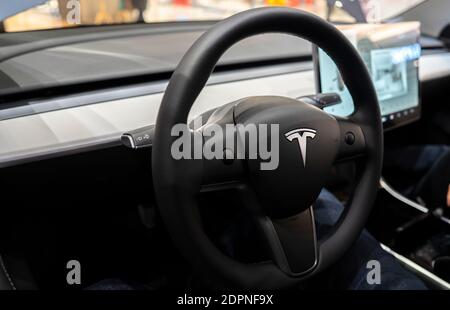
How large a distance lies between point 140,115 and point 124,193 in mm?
235

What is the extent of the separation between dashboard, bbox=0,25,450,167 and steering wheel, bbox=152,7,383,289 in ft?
0.89

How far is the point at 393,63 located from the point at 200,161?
949 mm

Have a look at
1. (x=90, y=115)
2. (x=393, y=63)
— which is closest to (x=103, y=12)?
(x=90, y=115)

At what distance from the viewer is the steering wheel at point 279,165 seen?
676mm

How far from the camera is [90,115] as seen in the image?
38.9 inches

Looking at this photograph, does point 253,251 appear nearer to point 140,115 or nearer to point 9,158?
point 140,115

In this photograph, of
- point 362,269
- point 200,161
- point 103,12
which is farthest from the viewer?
point 103,12

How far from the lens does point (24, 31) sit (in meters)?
1.19

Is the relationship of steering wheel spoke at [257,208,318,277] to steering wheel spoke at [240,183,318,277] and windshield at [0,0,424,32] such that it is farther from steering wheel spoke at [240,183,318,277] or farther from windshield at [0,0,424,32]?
windshield at [0,0,424,32]

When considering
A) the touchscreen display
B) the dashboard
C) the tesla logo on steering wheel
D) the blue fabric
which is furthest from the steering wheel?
the touchscreen display

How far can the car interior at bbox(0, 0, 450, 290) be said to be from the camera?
72 centimetres

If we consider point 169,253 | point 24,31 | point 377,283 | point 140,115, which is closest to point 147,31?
point 24,31

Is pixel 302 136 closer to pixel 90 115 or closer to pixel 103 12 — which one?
pixel 90 115

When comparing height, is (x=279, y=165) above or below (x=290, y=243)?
above
